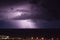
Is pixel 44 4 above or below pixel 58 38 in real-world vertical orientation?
above

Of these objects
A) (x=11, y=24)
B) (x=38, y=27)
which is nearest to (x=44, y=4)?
(x=38, y=27)

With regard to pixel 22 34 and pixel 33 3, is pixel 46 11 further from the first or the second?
pixel 22 34

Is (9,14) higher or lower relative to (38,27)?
higher

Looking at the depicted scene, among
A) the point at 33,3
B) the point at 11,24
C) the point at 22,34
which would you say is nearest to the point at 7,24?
the point at 11,24

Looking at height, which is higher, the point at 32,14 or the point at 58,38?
the point at 32,14

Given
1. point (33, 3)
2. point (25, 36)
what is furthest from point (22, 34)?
point (33, 3)

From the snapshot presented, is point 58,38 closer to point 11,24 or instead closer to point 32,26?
point 32,26

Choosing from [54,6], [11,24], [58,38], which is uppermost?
[54,6]

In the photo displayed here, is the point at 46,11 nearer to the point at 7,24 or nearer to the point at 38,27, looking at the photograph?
the point at 38,27
